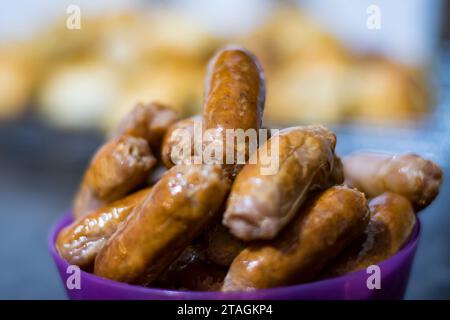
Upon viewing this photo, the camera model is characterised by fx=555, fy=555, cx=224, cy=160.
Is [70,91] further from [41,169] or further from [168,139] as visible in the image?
[168,139]

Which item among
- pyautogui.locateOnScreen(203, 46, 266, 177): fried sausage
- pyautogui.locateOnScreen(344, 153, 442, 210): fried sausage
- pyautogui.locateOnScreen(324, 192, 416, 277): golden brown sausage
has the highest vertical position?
pyautogui.locateOnScreen(203, 46, 266, 177): fried sausage

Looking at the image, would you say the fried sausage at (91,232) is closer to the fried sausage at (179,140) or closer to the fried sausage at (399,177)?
the fried sausage at (179,140)

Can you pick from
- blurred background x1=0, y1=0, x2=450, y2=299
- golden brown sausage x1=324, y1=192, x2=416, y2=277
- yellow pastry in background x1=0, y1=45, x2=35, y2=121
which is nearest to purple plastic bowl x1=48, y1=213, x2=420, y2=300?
golden brown sausage x1=324, y1=192, x2=416, y2=277

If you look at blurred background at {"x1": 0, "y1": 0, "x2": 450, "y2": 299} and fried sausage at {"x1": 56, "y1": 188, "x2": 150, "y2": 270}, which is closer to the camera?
fried sausage at {"x1": 56, "y1": 188, "x2": 150, "y2": 270}

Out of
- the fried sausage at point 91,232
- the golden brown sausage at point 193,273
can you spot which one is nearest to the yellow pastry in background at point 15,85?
the fried sausage at point 91,232

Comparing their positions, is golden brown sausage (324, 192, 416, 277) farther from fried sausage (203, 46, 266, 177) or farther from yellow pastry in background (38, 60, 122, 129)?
yellow pastry in background (38, 60, 122, 129)

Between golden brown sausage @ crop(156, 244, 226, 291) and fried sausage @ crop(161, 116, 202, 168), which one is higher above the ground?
fried sausage @ crop(161, 116, 202, 168)

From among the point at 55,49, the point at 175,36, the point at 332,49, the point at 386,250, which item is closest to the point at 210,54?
the point at 175,36

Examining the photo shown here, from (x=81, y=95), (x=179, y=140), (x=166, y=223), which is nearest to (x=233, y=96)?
(x=179, y=140)
